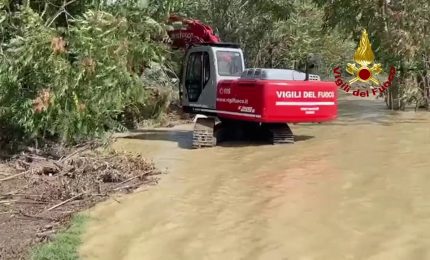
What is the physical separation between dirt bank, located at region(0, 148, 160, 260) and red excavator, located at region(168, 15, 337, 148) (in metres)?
2.64

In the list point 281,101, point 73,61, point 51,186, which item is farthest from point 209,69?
point 51,186

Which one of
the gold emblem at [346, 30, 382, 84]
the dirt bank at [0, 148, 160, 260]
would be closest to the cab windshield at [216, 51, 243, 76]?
the dirt bank at [0, 148, 160, 260]

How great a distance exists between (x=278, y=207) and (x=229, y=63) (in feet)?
20.8

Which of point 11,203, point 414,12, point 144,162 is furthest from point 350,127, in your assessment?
point 11,203

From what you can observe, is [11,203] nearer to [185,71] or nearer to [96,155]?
[96,155]

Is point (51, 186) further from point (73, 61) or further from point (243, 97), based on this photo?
point (243, 97)

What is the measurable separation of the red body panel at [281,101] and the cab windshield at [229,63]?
83 cm

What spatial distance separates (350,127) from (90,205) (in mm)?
8794

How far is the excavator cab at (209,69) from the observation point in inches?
519

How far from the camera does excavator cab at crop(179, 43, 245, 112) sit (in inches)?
519

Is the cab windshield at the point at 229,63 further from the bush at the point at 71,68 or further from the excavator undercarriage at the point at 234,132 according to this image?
the bush at the point at 71,68

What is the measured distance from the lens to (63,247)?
19.9ft

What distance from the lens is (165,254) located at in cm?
596

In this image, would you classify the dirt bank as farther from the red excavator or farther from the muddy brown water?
the red excavator
